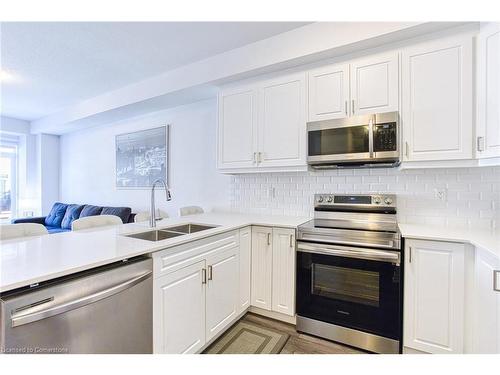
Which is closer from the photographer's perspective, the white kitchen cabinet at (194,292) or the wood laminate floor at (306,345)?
the white kitchen cabinet at (194,292)

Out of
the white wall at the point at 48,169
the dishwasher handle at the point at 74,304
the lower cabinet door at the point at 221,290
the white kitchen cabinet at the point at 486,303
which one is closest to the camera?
the dishwasher handle at the point at 74,304

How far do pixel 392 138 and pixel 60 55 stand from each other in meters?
3.37

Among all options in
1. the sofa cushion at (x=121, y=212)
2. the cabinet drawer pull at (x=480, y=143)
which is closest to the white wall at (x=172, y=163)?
the sofa cushion at (x=121, y=212)

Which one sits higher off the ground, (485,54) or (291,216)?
(485,54)

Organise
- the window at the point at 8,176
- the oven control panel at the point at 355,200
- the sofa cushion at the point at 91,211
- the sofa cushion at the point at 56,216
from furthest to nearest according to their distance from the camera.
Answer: the window at the point at 8,176
the sofa cushion at the point at 56,216
the sofa cushion at the point at 91,211
the oven control panel at the point at 355,200

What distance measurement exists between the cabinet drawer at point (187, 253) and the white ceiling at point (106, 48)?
1840mm

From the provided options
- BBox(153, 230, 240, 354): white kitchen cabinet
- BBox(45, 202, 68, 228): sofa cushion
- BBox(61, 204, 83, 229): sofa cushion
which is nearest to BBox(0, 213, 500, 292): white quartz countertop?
BBox(153, 230, 240, 354): white kitchen cabinet

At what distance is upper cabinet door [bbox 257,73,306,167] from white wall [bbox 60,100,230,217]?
3.04ft

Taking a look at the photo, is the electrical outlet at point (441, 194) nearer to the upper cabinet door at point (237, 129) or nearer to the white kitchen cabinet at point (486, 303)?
the white kitchen cabinet at point (486, 303)

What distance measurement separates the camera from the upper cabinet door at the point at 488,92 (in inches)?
63.0
